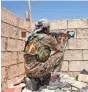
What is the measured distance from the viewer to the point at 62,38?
6.26 meters

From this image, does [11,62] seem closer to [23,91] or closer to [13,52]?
[13,52]

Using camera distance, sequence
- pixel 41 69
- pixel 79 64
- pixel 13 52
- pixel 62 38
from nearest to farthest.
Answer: pixel 41 69 → pixel 13 52 → pixel 62 38 → pixel 79 64

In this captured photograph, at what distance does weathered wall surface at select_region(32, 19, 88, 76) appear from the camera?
6.91m

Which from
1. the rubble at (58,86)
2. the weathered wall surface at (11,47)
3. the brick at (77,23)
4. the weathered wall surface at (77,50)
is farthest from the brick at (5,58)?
the brick at (77,23)

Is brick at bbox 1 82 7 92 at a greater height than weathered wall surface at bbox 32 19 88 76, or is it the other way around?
weathered wall surface at bbox 32 19 88 76

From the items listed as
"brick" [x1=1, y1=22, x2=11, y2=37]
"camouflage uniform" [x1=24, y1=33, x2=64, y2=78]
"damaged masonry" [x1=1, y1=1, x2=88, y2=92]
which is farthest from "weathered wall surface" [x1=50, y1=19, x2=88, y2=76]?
"brick" [x1=1, y1=22, x2=11, y2=37]

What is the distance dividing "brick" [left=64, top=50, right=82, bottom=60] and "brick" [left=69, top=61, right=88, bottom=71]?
14 centimetres

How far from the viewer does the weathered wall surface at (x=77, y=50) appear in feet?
22.7

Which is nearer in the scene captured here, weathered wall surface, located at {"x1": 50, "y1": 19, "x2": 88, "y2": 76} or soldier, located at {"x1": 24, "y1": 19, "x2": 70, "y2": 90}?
soldier, located at {"x1": 24, "y1": 19, "x2": 70, "y2": 90}

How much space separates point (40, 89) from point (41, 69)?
0.43 m

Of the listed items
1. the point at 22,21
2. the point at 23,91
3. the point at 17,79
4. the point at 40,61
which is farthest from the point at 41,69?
the point at 22,21

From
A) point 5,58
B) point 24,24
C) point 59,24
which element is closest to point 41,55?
point 5,58

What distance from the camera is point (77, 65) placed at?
694 centimetres

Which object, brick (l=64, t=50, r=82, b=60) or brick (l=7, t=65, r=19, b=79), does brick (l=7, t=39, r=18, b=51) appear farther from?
brick (l=64, t=50, r=82, b=60)
